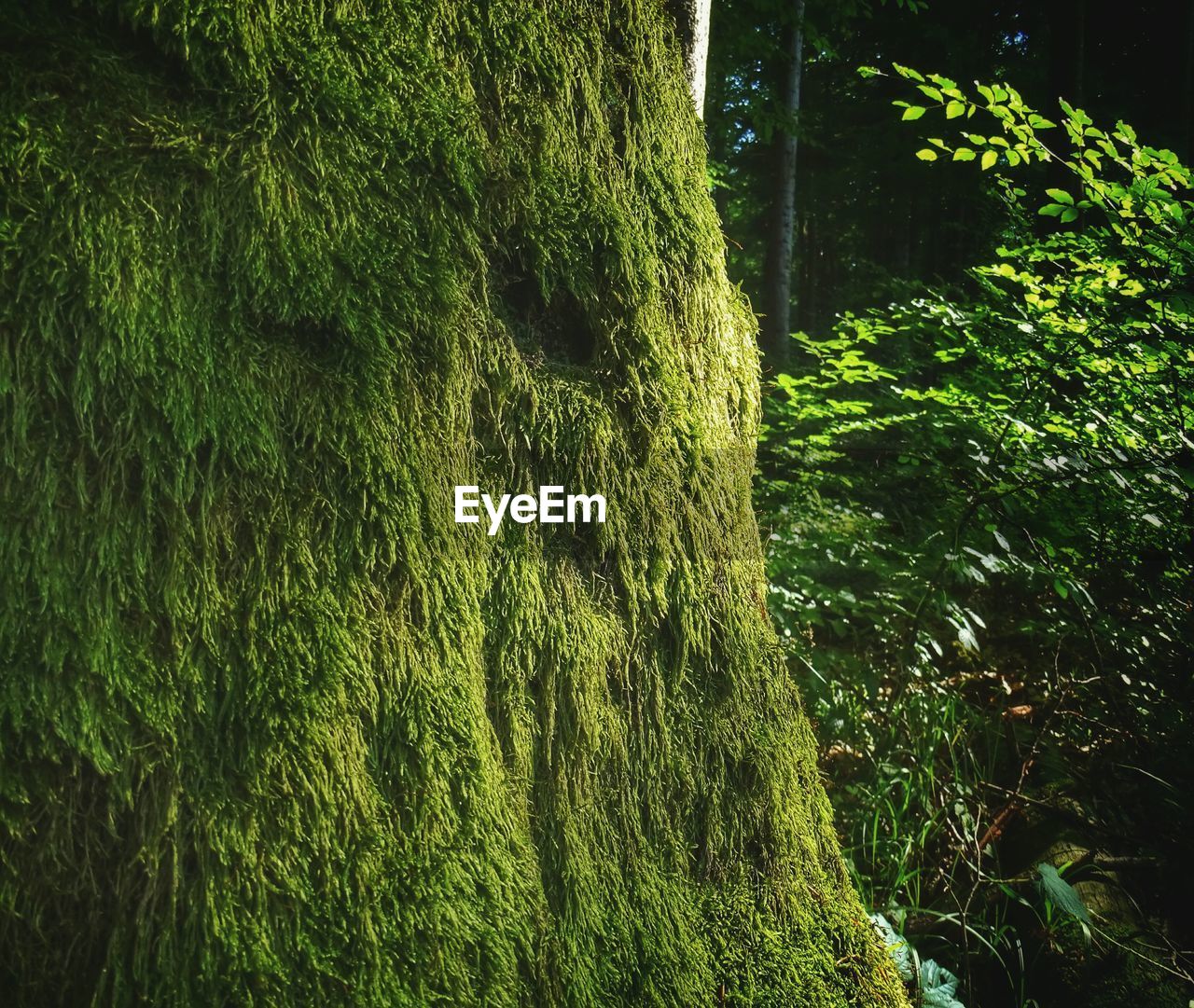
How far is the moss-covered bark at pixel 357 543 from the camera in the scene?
1.07 meters

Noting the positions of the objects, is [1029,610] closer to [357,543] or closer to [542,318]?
[542,318]

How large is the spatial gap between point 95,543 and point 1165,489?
339cm

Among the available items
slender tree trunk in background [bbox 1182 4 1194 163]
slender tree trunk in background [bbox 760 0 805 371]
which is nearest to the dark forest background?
slender tree trunk in background [bbox 760 0 805 371]

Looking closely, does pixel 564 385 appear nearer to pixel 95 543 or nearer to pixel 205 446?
pixel 205 446

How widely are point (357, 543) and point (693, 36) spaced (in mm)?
1722

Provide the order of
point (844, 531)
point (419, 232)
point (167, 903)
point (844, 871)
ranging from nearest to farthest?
point (167, 903), point (419, 232), point (844, 871), point (844, 531)

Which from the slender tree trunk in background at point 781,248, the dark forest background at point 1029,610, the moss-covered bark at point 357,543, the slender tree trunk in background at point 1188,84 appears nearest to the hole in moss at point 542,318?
the moss-covered bark at point 357,543

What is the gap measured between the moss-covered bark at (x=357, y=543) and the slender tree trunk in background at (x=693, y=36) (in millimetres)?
254

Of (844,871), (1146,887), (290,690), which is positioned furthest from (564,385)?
(1146,887)

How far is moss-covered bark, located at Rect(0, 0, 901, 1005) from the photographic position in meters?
1.07

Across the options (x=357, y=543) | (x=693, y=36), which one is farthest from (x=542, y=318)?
(x=693, y=36)

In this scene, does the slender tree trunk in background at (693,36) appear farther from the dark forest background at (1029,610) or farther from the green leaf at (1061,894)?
the green leaf at (1061,894)

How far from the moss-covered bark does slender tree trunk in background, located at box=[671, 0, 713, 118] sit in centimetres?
25

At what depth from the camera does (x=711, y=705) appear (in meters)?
1.75
